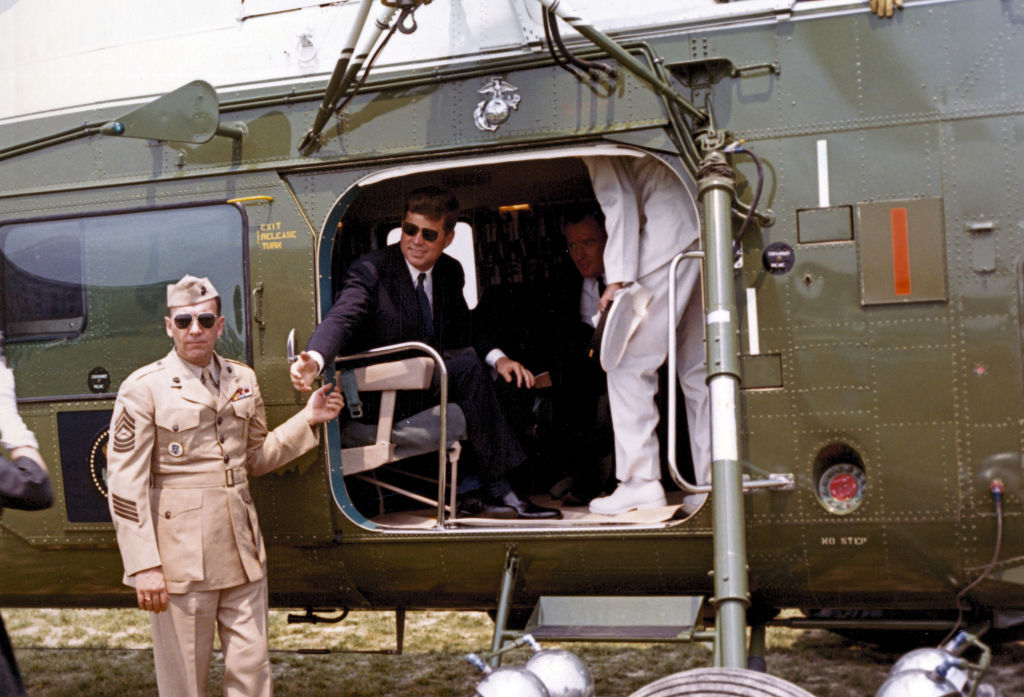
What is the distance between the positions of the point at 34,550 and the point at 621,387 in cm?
292

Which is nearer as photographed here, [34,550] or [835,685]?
[34,550]

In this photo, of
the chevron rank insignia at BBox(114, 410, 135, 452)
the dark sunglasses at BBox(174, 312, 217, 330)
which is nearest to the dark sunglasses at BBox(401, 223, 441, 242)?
the dark sunglasses at BBox(174, 312, 217, 330)

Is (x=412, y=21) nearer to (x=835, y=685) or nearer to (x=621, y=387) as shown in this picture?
(x=621, y=387)

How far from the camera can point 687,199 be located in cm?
496

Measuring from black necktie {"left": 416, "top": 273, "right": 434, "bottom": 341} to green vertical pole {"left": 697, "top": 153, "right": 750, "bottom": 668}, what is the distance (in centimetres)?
166

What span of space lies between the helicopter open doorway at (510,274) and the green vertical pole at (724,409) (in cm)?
93

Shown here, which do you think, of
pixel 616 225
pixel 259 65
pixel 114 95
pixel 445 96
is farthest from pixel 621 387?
pixel 114 95

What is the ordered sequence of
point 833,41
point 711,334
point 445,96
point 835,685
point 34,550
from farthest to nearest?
point 835,685
point 34,550
point 445,96
point 833,41
point 711,334

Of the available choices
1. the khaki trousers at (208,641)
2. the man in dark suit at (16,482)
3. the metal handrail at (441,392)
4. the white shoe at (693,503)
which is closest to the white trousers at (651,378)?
the white shoe at (693,503)

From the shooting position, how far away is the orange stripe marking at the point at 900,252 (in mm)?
4398

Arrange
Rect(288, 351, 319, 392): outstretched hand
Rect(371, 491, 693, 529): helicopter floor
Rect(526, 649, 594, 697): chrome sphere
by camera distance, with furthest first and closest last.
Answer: Rect(371, 491, 693, 529): helicopter floor, Rect(288, 351, 319, 392): outstretched hand, Rect(526, 649, 594, 697): chrome sphere

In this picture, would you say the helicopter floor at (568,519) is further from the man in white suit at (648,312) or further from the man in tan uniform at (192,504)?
the man in tan uniform at (192,504)

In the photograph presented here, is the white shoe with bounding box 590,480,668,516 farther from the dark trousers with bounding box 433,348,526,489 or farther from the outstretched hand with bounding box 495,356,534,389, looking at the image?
the outstretched hand with bounding box 495,356,534,389

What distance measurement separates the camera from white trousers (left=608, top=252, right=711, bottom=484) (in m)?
4.96
